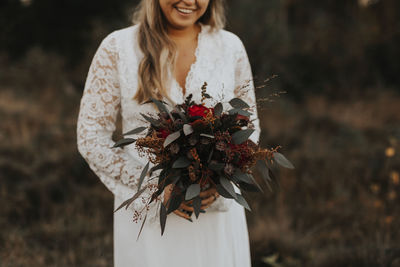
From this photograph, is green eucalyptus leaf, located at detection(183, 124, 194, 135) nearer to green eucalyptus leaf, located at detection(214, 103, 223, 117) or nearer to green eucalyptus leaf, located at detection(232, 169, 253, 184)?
green eucalyptus leaf, located at detection(214, 103, 223, 117)

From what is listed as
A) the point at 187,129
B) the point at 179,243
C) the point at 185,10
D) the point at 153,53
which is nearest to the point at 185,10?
the point at 185,10

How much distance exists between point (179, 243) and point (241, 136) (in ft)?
2.44

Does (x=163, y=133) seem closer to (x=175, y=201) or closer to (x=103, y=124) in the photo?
(x=175, y=201)

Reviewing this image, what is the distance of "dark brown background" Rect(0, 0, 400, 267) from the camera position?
3930 millimetres

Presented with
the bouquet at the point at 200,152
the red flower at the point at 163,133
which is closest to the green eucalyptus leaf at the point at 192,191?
the bouquet at the point at 200,152

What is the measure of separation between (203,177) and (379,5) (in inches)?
406

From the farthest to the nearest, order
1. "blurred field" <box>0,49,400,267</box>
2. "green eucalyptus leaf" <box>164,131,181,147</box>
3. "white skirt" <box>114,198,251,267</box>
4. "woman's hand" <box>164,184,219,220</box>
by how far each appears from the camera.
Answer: "blurred field" <box>0,49,400,267</box> < "white skirt" <box>114,198,251,267</box> < "woman's hand" <box>164,184,219,220</box> < "green eucalyptus leaf" <box>164,131,181,147</box>

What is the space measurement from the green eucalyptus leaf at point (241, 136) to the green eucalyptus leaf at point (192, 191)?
219mm

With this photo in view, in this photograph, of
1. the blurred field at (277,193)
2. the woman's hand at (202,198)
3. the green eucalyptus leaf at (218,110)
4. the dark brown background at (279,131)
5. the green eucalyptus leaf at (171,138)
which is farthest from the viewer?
the dark brown background at (279,131)

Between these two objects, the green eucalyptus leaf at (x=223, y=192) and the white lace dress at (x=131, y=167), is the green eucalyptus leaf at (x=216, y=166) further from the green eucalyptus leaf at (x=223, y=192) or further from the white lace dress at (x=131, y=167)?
the white lace dress at (x=131, y=167)

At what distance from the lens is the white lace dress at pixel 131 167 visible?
1.93 m

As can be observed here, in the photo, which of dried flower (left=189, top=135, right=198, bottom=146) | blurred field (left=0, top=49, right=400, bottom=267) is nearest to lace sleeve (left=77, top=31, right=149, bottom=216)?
dried flower (left=189, top=135, right=198, bottom=146)

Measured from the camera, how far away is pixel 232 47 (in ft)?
7.29

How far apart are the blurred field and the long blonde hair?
114 centimetres
